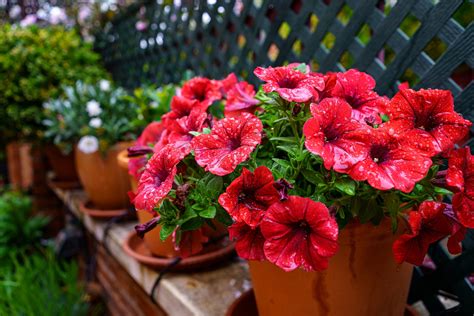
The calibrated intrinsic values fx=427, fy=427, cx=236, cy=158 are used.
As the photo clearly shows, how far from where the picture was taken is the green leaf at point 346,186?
0.54 m

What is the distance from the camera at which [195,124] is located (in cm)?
72

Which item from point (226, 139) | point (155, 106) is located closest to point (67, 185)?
point (155, 106)

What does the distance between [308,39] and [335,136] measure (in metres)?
0.62

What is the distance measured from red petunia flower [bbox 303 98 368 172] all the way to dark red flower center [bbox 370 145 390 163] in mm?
16

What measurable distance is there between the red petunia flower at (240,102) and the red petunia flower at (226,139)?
0.16m

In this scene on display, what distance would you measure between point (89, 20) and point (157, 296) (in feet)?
7.58

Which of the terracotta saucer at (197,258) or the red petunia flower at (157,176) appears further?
the terracotta saucer at (197,258)

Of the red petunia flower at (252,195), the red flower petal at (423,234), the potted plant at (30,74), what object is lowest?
the potted plant at (30,74)

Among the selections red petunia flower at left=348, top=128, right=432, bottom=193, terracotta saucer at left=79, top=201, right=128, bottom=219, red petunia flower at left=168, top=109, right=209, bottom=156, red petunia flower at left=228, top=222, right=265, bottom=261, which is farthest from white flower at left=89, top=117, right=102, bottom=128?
red petunia flower at left=348, top=128, right=432, bottom=193

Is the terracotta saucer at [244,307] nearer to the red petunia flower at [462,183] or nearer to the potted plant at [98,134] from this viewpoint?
the red petunia flower at [462,183]

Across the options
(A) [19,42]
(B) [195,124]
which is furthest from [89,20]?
(B) [195,124]

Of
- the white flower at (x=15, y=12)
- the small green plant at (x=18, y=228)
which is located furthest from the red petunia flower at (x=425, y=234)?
the white flower at (x=15, y=12)

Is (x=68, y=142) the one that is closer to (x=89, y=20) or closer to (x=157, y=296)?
(x=157, y=296)

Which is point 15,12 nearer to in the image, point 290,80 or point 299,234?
point 290,80
